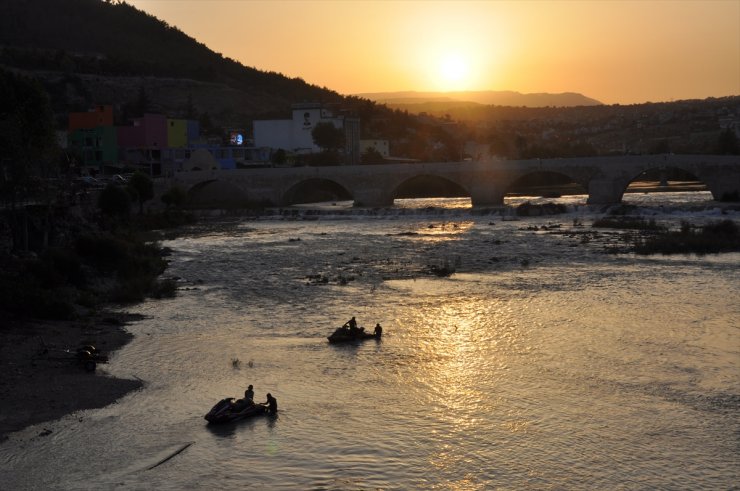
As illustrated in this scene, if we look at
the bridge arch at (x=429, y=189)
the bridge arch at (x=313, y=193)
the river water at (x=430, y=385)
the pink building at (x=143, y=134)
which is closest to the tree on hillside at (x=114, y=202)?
the river water at (x=430, y=385)

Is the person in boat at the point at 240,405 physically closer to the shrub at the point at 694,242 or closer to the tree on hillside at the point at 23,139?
the tree on hillside at the point at 23,139

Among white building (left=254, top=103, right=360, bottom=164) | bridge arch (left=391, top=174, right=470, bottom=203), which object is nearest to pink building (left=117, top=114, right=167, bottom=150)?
white building (left=254, top=103, right=360, bottom=164)

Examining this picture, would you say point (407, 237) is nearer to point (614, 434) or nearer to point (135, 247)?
point (135, 247)

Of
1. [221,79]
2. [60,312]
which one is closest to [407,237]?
[60,312]

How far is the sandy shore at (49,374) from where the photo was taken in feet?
53.5

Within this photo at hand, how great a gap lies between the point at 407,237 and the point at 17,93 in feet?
68.7

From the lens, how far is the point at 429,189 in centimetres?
8412

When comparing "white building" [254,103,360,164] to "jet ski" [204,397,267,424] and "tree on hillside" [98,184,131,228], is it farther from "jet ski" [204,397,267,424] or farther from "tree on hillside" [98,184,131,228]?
"jet ski" [204,397,267,424]

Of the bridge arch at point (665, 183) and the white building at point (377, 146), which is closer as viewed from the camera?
the bridge arch at point (665, 183)

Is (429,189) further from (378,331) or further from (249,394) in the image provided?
(249,394)

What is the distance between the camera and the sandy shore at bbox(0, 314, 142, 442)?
1630 centimetres

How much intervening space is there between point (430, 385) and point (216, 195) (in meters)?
60.1

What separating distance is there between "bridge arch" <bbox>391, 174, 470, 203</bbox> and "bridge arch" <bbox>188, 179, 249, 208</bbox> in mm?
16127

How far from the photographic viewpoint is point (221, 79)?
152500 mm
